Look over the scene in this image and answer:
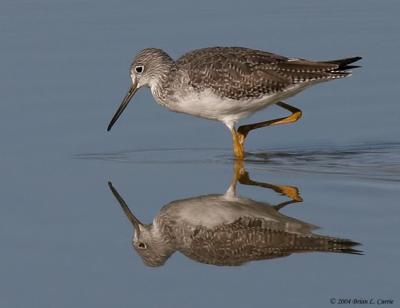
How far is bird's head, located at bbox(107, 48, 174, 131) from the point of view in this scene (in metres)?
17.3

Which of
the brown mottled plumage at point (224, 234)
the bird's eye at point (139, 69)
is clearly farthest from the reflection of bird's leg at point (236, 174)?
the bird's eye at point (139, 69)

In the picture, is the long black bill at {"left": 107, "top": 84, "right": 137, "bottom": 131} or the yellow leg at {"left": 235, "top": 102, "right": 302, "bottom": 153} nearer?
the long black bill at {"left": 107, "top": 84, "right": 137, "bottom": 131}

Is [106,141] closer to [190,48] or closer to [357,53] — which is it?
[190,48]

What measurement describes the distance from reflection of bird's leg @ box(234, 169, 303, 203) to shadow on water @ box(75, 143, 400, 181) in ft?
1.78

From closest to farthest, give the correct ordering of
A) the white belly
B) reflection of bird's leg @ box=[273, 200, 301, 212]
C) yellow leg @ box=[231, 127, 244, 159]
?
reflection of bird's leg @ box=[273, 200, 301, 212], the white belly, yellow leg @ box=[231, 127, 244, 159]

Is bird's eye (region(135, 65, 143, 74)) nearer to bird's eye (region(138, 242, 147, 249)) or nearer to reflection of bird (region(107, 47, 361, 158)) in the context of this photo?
reflection of bird (region(107, 47, 361, 158))

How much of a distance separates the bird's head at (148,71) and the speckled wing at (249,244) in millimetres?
4199

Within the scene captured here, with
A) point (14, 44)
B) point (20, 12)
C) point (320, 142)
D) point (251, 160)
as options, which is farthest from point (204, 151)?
point (20, 12)

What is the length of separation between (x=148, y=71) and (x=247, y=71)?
1628mm

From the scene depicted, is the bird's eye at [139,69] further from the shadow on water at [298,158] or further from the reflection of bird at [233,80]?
the shadow on water at [298,158]

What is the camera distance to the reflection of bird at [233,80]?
1666 cm

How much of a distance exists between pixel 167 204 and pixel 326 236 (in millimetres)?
2410

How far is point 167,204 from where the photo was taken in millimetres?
14586

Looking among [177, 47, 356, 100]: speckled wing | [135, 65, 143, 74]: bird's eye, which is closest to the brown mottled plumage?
[177, 47, 356, 100]: speckled wing
